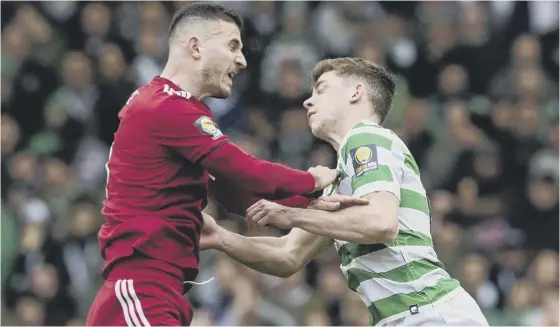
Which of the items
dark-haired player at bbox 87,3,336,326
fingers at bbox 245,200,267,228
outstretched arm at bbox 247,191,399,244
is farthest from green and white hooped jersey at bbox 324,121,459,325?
fingers at bbox 245,200,267,228

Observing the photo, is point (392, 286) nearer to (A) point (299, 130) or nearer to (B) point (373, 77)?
(B) point (373, 77)

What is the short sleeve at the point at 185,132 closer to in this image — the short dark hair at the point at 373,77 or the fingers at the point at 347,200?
the fingers at the point at 347,200

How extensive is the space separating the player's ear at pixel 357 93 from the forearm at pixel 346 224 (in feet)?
2.77

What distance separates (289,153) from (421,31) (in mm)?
2271

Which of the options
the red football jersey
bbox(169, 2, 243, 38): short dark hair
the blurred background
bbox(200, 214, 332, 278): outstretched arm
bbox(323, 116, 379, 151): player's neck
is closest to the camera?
the red football jersey

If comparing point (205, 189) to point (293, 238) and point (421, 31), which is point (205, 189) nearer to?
point (293, 238)

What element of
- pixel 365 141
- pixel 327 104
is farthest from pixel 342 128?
pixel 365 141

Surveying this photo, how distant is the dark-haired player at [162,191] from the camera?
486 cm

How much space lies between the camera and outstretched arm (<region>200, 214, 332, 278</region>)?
598 centimetres

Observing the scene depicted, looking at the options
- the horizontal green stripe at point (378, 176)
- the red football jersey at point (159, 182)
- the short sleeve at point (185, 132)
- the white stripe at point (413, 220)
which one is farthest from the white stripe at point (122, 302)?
the white stripe at point (413, 220)

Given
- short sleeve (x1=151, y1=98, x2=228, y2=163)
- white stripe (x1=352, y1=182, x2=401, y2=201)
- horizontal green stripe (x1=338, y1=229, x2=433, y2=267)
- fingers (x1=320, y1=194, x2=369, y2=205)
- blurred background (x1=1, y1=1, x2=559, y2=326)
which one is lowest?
blurred background (x1=1, y1=1, x2=559, y2=326)

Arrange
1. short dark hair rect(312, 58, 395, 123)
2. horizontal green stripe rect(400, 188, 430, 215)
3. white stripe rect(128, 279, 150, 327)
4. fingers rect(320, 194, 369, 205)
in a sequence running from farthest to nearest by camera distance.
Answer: short dark hair rect(312, 58, 395, 123)
horizontal green stripe rect(400, 188, 430, 215)
fingers rect(320, 194, 369, 205)
white stripe rect(128, 279, 150, 327)

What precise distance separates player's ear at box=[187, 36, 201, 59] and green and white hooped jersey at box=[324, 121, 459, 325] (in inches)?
33.6

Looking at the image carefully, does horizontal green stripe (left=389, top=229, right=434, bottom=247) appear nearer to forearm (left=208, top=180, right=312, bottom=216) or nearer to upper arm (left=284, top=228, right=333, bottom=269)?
forearm (left=208, top=180, right=312, bottom=216)
